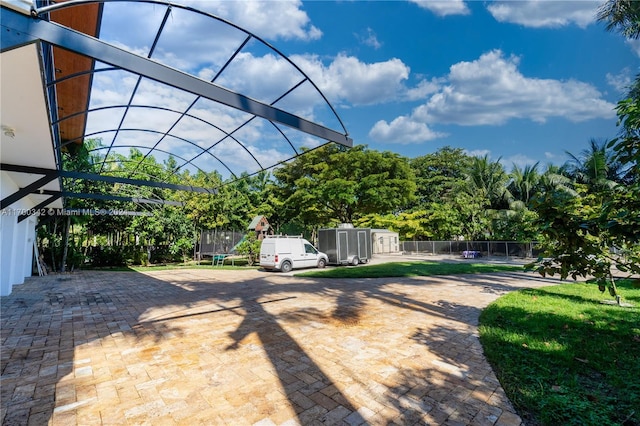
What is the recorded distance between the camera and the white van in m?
14.0

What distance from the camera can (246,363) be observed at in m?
3.74

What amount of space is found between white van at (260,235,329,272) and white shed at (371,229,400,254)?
16.6 m

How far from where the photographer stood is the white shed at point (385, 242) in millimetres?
31131

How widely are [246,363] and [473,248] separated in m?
25.8

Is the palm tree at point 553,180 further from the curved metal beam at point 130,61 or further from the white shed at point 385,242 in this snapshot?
A: the curved metal beam at point 130,61

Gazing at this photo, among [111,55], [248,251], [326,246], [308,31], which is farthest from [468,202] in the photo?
[111,55]

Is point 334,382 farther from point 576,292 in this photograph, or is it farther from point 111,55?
point 576,292

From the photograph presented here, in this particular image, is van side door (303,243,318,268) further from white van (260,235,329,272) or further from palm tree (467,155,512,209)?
palm tree (467,155,512,209)

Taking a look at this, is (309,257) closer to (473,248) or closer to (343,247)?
(343,247)

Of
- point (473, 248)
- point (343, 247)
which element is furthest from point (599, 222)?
point (473, 248)

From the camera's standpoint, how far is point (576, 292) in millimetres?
8344

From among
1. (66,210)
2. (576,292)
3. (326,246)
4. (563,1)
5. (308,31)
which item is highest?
(563,1)

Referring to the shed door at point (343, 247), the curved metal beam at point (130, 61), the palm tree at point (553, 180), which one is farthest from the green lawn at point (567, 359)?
the palm tree at point (553, 180)

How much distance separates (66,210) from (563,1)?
68.4ft
